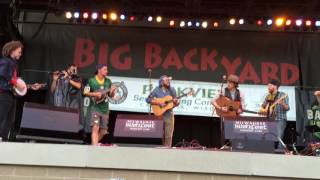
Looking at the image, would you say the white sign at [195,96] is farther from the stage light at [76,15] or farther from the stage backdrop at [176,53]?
the stage light at [76,15]

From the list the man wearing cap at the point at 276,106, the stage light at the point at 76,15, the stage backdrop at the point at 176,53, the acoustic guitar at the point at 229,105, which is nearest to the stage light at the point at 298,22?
the stage backdrop at the point at 176,53

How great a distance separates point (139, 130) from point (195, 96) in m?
4.13

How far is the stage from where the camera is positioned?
4.45 m

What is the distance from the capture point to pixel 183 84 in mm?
9750

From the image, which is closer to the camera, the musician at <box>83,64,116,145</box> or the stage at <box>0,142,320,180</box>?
the stage at <box>0,142,320,180</box>

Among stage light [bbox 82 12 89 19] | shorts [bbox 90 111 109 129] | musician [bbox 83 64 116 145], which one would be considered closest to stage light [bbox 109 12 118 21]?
stage light [bbox 82 12 89 19]

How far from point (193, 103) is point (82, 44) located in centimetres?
260

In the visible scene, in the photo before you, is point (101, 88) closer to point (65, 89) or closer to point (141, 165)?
point (65, 89)

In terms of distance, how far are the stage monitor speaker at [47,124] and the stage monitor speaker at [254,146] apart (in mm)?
1784

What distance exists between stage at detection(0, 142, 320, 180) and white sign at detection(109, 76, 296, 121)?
4966mm

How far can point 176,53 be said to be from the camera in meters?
10.1

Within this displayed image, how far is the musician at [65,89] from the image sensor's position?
357 inches

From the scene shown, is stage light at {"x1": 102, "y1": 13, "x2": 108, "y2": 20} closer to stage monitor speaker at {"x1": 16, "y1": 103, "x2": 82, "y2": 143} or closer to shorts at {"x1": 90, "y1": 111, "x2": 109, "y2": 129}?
shorts at {"x1": 90, "y1": 111, "x2": 109, "y2": 129}

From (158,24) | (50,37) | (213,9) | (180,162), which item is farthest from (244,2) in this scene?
(180,162)
